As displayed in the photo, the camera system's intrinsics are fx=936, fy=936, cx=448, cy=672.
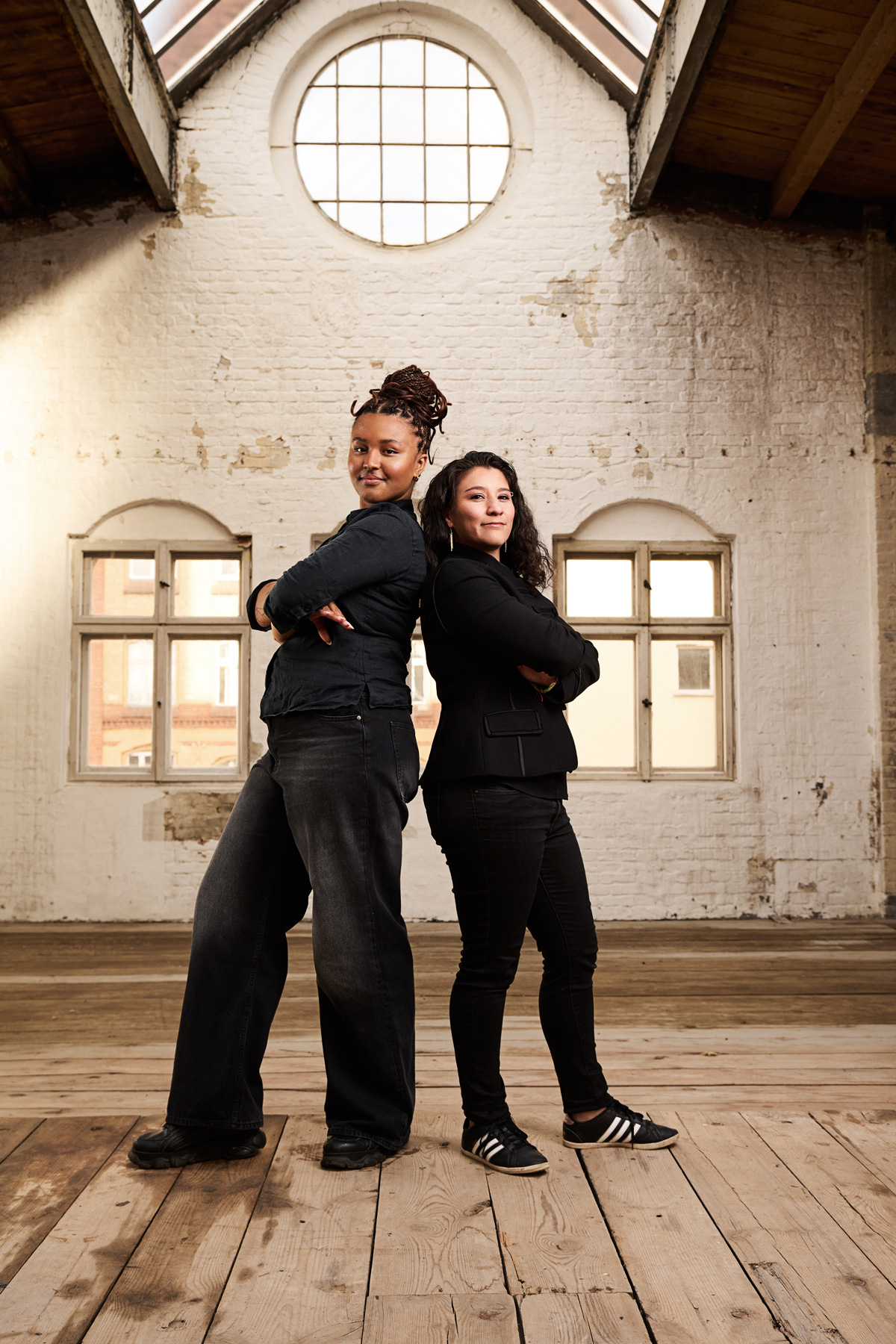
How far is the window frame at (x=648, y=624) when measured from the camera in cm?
534

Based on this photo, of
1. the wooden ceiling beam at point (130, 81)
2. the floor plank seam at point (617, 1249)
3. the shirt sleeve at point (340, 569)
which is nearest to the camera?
the floor plank seam at point (617, 1249)

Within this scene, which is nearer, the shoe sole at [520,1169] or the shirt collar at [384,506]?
the shoe sole at [520,1169]

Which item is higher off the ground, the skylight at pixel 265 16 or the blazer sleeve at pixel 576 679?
the skylight at pixel 265 16

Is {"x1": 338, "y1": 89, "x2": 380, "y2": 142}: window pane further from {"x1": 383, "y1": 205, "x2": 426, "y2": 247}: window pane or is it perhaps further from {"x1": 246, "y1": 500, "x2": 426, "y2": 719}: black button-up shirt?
{"x1": 246, "y1": 500, "x2": 426, "y2": 719}: black button-up shirt

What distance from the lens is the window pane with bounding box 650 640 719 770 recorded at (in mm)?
5367

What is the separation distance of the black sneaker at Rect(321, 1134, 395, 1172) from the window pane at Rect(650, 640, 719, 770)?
368cm

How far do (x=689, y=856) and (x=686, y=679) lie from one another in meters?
1.01

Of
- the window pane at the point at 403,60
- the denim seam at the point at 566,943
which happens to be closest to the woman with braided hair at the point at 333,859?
the denim seam at the point at 566,943

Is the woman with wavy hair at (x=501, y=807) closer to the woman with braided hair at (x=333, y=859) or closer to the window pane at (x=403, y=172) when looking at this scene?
the woman with braided hair at (x=333, y=859)

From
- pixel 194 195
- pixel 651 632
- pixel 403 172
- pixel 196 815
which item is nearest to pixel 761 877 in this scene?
pixel 651 632

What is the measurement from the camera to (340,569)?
1896mm

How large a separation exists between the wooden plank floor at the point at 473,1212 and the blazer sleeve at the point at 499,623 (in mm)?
1049

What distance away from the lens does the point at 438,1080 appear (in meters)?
2.56

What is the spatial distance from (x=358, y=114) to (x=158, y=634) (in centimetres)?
332
